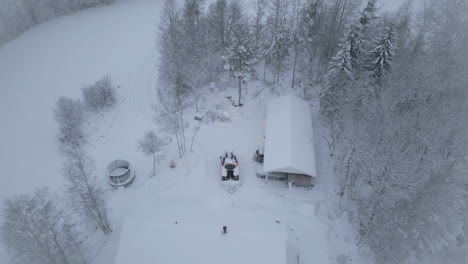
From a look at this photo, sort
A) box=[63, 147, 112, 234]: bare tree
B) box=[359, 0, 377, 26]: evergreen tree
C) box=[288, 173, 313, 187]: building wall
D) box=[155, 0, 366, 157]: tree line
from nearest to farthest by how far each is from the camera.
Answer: box=[63, 147, 112, 234]: bare tree < box=[288, 173, 313, 187]: building wall < box=[359, 0, 377, 26]: evergreen tree < box=[155, 0, 366, 157]: tree line

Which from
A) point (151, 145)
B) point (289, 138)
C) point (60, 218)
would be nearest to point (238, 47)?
point (289, 138)

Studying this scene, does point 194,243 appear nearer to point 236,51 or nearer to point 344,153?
point 344,153

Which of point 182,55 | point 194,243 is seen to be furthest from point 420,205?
point 182,55

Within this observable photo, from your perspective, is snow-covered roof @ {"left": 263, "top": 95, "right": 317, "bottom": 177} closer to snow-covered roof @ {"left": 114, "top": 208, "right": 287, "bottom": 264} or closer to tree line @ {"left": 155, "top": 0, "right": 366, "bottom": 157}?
tree line @ {"left": 155, "top": 0, "right": 366, "bottom": 157}

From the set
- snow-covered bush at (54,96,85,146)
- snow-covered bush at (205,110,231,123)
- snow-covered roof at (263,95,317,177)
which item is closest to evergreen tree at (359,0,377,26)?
snow-covered roof at (263,95,317,177)

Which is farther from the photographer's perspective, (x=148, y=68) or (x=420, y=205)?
(x=148, y=68)

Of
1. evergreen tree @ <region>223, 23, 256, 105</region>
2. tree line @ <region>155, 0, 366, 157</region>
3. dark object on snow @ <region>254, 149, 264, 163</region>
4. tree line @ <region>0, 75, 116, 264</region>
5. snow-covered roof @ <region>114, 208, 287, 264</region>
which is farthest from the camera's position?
tree line @ <region>155, 0, 366, 157</region>

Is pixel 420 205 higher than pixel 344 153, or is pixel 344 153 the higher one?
pixel 344 153

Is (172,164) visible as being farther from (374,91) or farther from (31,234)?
(374,91)
